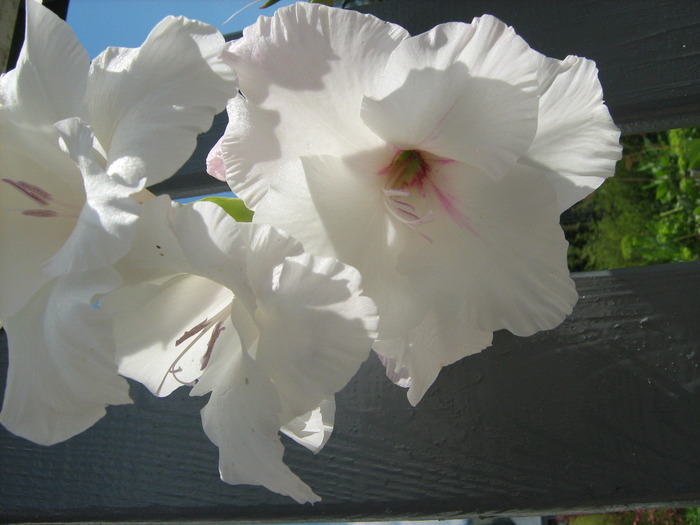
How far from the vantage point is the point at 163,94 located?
333 mm

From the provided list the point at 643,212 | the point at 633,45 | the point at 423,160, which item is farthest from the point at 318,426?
the point at 643,212

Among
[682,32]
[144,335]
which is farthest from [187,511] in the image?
[682,32]

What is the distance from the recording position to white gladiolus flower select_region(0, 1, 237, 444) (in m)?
0.29

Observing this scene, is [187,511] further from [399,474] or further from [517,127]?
[517,127]

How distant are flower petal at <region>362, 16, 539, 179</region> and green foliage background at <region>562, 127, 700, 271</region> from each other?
4.89 ft

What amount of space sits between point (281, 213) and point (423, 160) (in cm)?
11

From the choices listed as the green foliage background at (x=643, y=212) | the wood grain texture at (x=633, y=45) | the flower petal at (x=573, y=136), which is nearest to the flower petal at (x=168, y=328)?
the flower petal at (x=573, y=136)

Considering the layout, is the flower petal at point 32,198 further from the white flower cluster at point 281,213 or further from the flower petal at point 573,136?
the flower petal at point 573,136

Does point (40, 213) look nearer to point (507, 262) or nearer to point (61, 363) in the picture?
point (61, 363)

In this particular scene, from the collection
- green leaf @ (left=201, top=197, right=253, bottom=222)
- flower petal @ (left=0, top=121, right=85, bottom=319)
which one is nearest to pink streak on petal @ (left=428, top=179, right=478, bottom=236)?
green leaf @ (left=201, top=197, right=253, bottom=222)

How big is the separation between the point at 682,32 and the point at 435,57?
14.7 inches

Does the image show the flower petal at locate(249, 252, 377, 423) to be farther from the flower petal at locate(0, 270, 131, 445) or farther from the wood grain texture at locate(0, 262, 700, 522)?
the wood grain texture at locate(0, 262, 700, 522)

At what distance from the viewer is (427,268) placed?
1.21 ft

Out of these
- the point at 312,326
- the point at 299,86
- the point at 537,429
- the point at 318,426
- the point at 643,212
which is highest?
the point at 299,86
